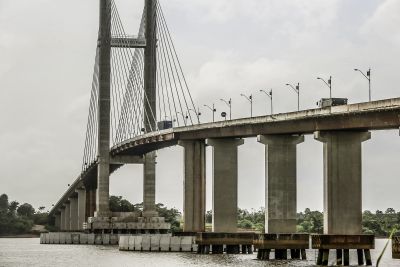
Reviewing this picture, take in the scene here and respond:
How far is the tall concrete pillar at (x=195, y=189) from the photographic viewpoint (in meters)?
158

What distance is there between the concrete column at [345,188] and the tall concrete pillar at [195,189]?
46.6m

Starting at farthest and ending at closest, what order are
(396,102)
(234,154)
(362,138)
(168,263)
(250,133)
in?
1. (234,154)
2. (250,133)
3. (168,263)
4. (362,138)
5. (396,102)

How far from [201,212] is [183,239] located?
24.4 feet

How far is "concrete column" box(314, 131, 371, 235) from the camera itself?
112 m

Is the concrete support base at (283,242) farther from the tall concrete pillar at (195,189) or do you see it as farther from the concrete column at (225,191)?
the tall concrete pillar at (195,189)

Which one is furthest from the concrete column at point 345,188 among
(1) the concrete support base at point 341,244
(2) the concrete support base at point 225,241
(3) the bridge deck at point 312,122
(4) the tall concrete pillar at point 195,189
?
(4) the tall concrete pillar at point 195,189

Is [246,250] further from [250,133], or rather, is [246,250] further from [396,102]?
[396,102]

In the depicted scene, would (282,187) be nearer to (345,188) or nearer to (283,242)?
(283,242)

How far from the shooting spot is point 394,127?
10669 centimetres

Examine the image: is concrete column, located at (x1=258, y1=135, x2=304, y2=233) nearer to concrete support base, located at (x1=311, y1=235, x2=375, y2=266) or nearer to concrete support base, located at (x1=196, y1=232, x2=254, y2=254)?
concrete support base, located at (x1=196, y1=232, x2=254, y2=254)

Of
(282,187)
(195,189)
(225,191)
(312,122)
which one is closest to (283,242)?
(282,187)

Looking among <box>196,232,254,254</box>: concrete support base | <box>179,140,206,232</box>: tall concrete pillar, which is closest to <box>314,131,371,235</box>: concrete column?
<box>196,232,254,254</box>: concrete support base

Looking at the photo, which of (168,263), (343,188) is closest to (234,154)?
(168,263)

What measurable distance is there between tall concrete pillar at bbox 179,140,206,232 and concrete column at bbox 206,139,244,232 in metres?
14.5
